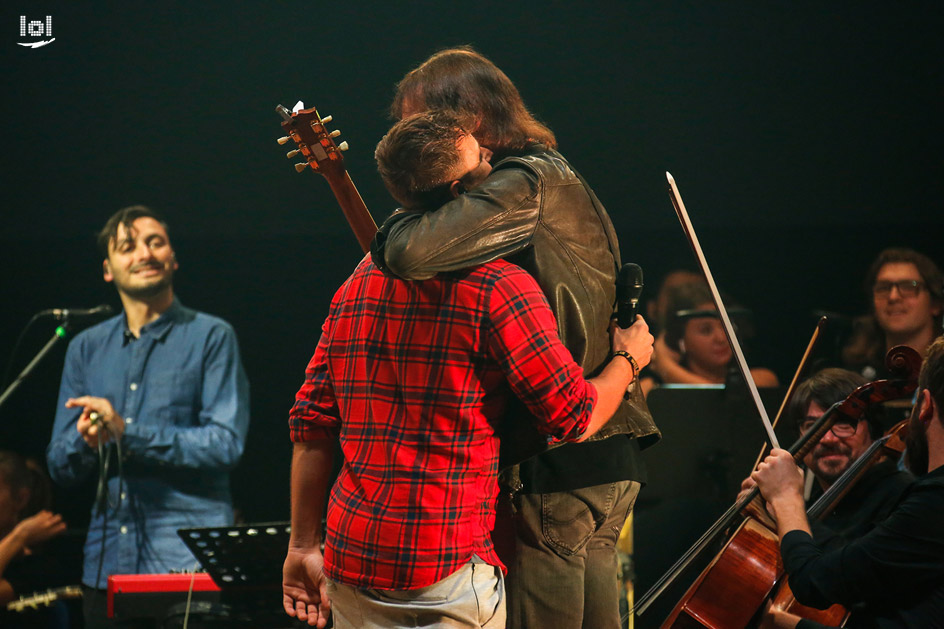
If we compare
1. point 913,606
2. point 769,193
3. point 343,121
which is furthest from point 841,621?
point 343,121

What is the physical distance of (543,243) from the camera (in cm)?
152

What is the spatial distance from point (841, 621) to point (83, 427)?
10.5 feet

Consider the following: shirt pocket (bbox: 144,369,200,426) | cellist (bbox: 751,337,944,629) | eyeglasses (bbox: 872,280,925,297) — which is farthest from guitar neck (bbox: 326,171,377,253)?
eyeglasses (bbox: 872,280,925,297)

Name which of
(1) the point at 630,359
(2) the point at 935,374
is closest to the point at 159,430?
(1) the point at 630,359

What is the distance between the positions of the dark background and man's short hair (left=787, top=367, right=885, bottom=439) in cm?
173

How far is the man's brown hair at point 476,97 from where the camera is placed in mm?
1640

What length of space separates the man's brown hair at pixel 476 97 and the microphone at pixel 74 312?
9.78 feet

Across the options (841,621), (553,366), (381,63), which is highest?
(381,63)

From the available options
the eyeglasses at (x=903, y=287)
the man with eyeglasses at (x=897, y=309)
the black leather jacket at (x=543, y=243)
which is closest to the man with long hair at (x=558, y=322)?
the black leather jacket at (x=543, y=243)

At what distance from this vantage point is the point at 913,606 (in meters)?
1.65

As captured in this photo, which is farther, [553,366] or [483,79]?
[483,79]

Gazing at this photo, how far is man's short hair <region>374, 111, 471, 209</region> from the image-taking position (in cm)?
142

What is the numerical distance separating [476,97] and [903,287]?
2.96 metres

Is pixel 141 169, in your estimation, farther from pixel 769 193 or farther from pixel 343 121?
pixel 769 193
